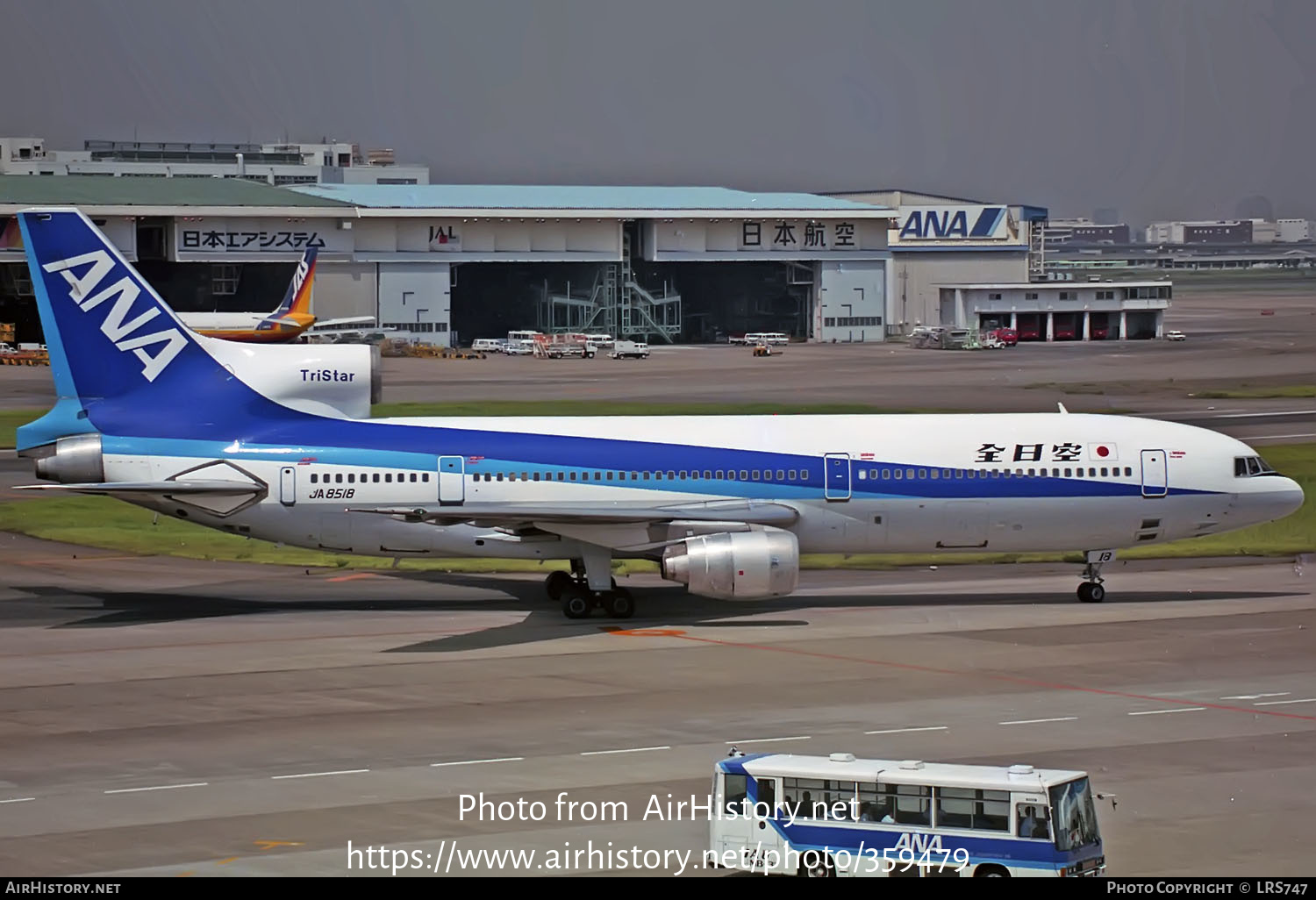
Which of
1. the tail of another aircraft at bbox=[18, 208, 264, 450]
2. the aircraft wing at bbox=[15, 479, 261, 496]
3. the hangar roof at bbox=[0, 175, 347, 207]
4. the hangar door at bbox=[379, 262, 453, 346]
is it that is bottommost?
the aircraft wing at bbox=[15, 479, 261, 496]

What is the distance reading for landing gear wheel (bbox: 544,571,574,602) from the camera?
4712cm

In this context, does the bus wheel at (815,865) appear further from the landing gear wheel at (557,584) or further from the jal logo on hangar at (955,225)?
the jal logo on hangar at (955,225)

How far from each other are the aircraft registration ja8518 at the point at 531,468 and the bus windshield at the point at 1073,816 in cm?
2268

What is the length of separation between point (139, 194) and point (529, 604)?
12192cm

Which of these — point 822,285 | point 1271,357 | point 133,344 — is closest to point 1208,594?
point 133,344

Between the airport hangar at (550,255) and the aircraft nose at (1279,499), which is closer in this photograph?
the aircraft nose at (1279,499)

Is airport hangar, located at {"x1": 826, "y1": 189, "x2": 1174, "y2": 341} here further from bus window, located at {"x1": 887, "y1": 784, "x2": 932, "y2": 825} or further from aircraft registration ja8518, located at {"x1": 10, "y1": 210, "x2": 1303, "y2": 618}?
bus window, located at {"x1": 887, "y1": 784, "x2": 932, "y2": 825}

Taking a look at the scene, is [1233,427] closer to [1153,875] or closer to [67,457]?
[67,457]

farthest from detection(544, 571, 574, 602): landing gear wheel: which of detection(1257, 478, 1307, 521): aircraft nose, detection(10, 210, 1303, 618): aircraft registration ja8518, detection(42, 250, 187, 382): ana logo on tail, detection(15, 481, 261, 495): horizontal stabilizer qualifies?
detection(1257, 478, 1307, 521): aircraft nose

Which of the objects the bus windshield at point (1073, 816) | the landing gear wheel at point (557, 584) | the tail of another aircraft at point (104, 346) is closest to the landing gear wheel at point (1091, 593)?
the landing gear wheel at point (557, 584)

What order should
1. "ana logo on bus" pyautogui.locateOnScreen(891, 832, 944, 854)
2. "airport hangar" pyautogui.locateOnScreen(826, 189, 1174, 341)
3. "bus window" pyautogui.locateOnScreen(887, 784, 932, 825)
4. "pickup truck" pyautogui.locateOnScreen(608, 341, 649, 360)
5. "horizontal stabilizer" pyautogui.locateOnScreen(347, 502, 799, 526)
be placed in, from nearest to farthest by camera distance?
"ana logo on bus" pyautogui.locateOnScreen(891, 832, 944, 854) < "bus window" pyautogui.locateOnScreen(887, 784, 932, 825) < "horizontal stabilizer" pyautogui.locateOnScreen(347, 502, 799, 526) < "pickup truck" pyautogui.locateOnScreen(608, 341, 649, 360) < "airport hangar" pyautogui.locateOnScreen(826, 189, 1174, 341)

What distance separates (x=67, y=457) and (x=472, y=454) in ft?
33.4

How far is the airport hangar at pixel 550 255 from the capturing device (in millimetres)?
157625

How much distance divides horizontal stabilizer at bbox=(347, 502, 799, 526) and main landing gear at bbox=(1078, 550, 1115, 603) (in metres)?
8.34
